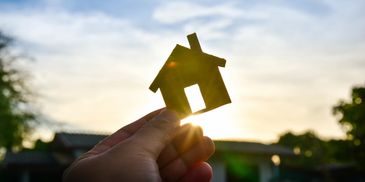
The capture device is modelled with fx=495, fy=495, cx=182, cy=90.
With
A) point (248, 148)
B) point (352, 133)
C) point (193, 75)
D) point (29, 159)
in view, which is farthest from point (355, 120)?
point (193, 75)

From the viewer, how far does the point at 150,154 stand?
2705 millimetres

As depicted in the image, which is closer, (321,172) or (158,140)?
(158,140)

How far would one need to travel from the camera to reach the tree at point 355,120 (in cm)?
3425

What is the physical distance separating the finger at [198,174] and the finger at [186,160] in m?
0.03

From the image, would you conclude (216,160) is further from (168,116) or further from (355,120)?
(168,116)

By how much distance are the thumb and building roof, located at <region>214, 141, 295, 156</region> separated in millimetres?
25780

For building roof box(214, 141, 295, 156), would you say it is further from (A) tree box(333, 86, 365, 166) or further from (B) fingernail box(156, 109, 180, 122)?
(B) fingernail box(156, 109, 180, 122)

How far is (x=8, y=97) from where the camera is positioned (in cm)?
3300

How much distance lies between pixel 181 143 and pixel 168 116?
219 mm

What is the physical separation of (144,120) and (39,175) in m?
33.0

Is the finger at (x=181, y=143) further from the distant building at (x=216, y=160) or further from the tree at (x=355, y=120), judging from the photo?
the tree at (x=355, y=120)

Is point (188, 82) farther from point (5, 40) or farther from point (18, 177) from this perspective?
point (18, 177)

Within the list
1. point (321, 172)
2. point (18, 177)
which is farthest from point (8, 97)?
point (321, 172)

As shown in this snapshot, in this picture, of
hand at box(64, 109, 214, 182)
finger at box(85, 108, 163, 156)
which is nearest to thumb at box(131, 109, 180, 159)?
hand at box(64, 109, 214, 182)
